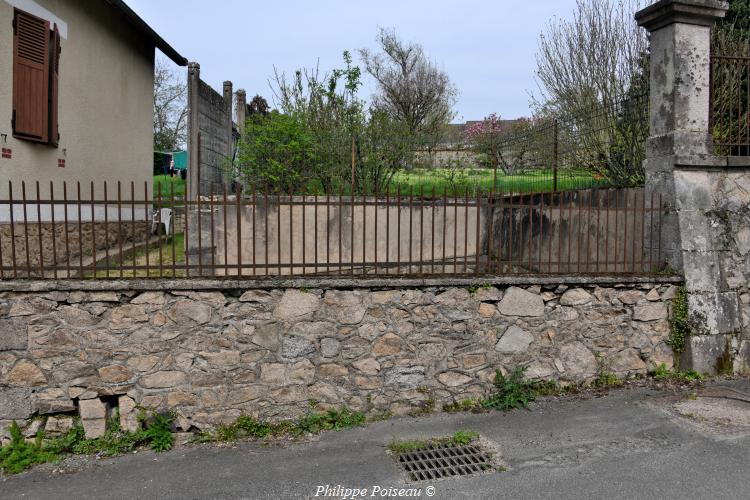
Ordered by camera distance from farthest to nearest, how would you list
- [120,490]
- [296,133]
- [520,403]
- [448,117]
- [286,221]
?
[448,117] < [296,133] < [286,221] < [520,403] < [120,490]

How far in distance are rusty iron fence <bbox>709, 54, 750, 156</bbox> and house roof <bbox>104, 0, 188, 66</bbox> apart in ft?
27.9

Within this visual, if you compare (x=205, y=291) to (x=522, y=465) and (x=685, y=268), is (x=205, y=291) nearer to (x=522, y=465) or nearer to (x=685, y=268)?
(x=522, y=465)

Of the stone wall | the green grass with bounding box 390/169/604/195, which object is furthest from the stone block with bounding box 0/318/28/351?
the green grass with bounding box 390/169/604/195

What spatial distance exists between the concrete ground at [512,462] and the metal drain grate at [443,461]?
0.11 meters

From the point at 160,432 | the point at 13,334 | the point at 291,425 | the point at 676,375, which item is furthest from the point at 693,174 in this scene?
the point at 13,334

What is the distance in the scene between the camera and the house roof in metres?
8.70

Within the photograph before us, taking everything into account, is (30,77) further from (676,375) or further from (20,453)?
(676,375)

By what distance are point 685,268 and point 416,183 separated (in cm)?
443

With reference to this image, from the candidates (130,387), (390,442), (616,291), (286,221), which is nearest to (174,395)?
(130,387)

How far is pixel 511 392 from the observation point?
17.0 ft

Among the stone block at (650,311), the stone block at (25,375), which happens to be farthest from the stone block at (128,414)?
the stone block at (650,311)

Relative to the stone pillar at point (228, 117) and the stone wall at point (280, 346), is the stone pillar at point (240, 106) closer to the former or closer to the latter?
the stone pillar at point (228, 117)

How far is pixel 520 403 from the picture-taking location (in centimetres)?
517

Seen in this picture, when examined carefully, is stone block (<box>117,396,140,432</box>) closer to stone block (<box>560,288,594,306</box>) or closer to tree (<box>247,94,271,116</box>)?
stone block (<box>560,288,594,306</box>)
